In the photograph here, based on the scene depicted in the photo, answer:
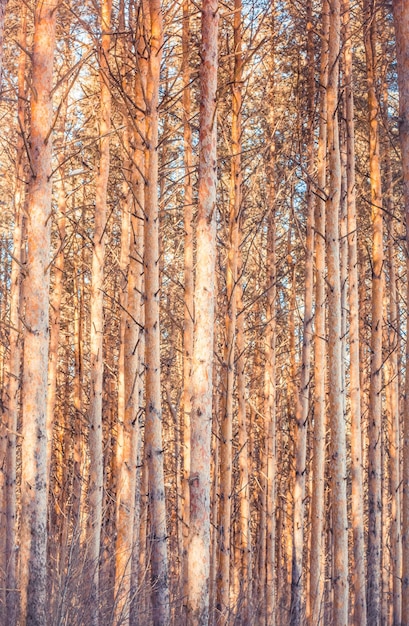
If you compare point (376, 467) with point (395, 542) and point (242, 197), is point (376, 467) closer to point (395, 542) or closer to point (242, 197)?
point (395, 542)

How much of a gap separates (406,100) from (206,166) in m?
2.06

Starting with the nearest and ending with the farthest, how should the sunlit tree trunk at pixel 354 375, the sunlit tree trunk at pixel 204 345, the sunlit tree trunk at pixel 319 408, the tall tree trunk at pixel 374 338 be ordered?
the sunlit tree trunk at pixel 204 345
the sunlit tree trunk at pixel 319 408
the sunlit tree trunk at pixel 354 375
the tall tree trunk at pixel 374 338

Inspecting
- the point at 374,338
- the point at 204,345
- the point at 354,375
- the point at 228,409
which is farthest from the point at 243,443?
the point at 204,345

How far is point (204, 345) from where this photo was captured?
6.60 metres

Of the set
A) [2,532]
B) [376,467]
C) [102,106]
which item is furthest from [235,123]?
[2,532]

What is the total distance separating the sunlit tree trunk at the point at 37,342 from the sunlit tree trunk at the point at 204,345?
4.38 feet

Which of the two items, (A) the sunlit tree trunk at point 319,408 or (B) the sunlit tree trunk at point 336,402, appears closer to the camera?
(B) the sunlit tree trunk at point 336,402

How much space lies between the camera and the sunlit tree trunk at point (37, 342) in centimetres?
538

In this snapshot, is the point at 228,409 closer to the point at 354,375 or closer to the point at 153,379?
the point at 153,379

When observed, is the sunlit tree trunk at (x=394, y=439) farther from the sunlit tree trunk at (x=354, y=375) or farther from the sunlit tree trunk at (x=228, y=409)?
the sunlit tree trunk at (x=228, y=409)

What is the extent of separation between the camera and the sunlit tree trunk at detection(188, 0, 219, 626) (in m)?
6.33

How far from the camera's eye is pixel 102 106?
9.26m

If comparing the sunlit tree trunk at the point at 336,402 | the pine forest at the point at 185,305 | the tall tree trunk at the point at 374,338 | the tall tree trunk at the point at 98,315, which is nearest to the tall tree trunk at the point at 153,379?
the pine forest at the point at 185,305

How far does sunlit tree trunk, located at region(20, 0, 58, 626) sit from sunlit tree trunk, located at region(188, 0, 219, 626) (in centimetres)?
133
